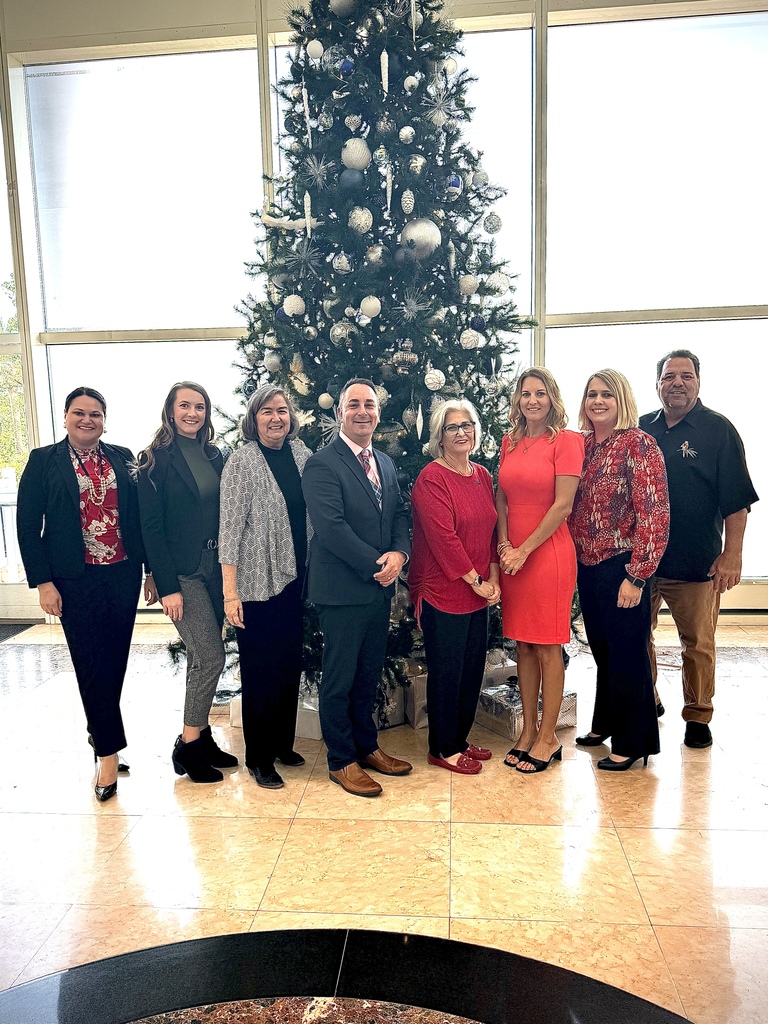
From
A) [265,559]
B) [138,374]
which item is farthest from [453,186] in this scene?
[138,374]

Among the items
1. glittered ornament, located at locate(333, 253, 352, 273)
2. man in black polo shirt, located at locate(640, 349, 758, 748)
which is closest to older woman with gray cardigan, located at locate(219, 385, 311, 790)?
glittered ornament, located at locate(333, 253, 352, 273)

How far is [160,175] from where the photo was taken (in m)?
6.01

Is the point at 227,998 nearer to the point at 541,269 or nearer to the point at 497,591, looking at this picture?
the point at 497,591

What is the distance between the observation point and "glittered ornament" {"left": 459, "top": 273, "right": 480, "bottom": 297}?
3.93 m

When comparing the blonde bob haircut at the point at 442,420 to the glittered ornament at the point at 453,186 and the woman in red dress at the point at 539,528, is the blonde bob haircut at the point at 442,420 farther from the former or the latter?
the glittered ornament at the point at 453,186

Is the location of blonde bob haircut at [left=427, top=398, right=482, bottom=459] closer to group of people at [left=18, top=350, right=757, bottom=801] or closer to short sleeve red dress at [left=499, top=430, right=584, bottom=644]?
group of people at [left=18, top=350, right=757, bottom=801]

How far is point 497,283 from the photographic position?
13.3 feet

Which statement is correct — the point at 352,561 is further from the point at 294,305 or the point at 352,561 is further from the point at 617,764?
the point at 617,764

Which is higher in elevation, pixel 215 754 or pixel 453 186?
pixel 453 186

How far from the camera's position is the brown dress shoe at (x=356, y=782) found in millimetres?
3363

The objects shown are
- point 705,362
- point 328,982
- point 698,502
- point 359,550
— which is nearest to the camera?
point 328,982

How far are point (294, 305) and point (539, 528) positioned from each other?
1.59m

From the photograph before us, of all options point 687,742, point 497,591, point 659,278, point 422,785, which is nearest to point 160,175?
point 659,278

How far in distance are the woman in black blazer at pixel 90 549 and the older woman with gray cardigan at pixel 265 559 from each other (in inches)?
17.3
